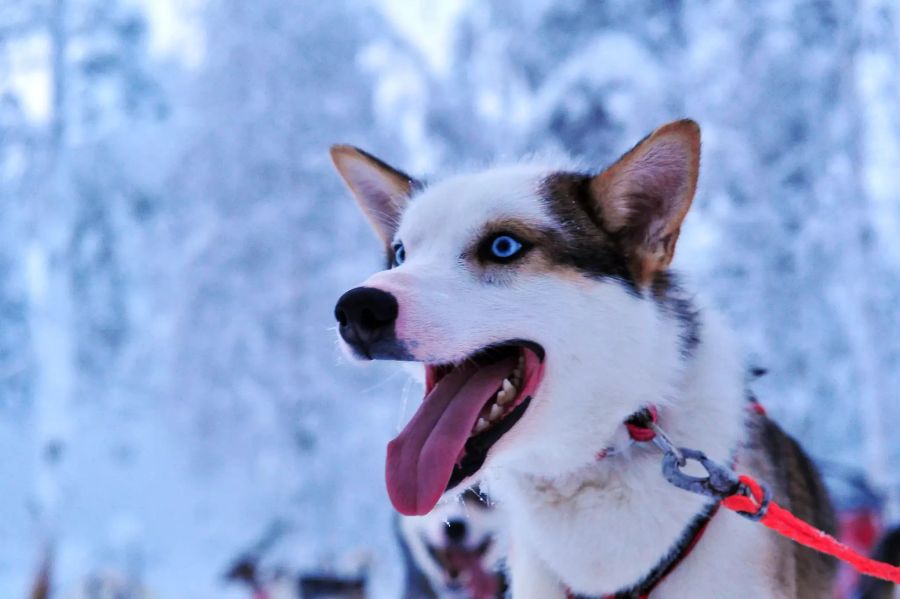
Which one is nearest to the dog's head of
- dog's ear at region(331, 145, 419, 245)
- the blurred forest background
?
dog's ear at region(331, 145, 419, 245)

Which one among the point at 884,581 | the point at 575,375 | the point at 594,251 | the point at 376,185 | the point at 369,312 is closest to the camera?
the point at 369,312

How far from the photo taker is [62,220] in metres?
8.04

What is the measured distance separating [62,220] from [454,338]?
7.77 m

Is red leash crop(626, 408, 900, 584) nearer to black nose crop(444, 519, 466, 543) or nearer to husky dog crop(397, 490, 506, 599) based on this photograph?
husky dog crop(397, 490, 506, 599)

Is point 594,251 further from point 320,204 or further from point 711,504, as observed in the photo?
point 320,204

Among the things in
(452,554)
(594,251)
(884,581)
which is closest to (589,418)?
(594,251)

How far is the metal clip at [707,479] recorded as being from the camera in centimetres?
137

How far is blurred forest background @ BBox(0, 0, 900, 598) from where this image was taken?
24.0 feet

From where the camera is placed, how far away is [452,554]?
12.4 feet

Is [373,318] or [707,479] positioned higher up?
[373,318]

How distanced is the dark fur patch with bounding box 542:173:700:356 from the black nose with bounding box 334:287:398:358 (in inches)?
14.2

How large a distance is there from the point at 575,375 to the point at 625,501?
0.25 m

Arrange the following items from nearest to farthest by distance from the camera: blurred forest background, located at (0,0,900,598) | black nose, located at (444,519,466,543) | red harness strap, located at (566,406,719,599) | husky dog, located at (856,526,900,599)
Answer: red harness strap, located at (566,406,719,599)
husky dog, located at (856,526,900,599)
black nose, located at (444,519,466,543)
blurred forest background, located at (0,0,900,598)

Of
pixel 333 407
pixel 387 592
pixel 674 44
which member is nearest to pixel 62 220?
pixel 333 407
